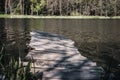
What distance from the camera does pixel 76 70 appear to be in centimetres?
1062

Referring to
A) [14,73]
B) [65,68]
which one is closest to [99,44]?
[65,68]

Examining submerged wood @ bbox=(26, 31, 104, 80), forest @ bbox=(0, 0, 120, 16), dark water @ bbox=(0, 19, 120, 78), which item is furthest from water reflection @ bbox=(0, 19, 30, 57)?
forest @ bbox=(0, 0, 120, 16)

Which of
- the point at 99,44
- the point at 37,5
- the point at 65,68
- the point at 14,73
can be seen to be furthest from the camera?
the point at 37,5

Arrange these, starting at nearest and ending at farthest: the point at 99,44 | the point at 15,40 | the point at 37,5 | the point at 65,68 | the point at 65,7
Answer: the point at 65,68 → the point at 99,44 → the point at 15,40 → the point at 37,5 → the point at 65,7

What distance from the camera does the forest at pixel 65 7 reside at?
10794cm

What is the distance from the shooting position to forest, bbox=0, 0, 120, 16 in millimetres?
107938

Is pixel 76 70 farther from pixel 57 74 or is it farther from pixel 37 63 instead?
pixel 37 63

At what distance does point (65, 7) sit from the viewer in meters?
114

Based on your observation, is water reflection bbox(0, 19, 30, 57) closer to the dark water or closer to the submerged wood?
the dark water

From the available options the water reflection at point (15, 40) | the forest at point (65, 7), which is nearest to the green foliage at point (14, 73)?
the water reflection at point (15, 40)

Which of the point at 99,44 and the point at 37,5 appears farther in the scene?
the point at 37,5

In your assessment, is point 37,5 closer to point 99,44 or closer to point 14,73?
point 99,44

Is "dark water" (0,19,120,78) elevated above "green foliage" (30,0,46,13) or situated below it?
below

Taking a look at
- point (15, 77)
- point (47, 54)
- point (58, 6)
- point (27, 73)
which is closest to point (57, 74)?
point (27, 73)
